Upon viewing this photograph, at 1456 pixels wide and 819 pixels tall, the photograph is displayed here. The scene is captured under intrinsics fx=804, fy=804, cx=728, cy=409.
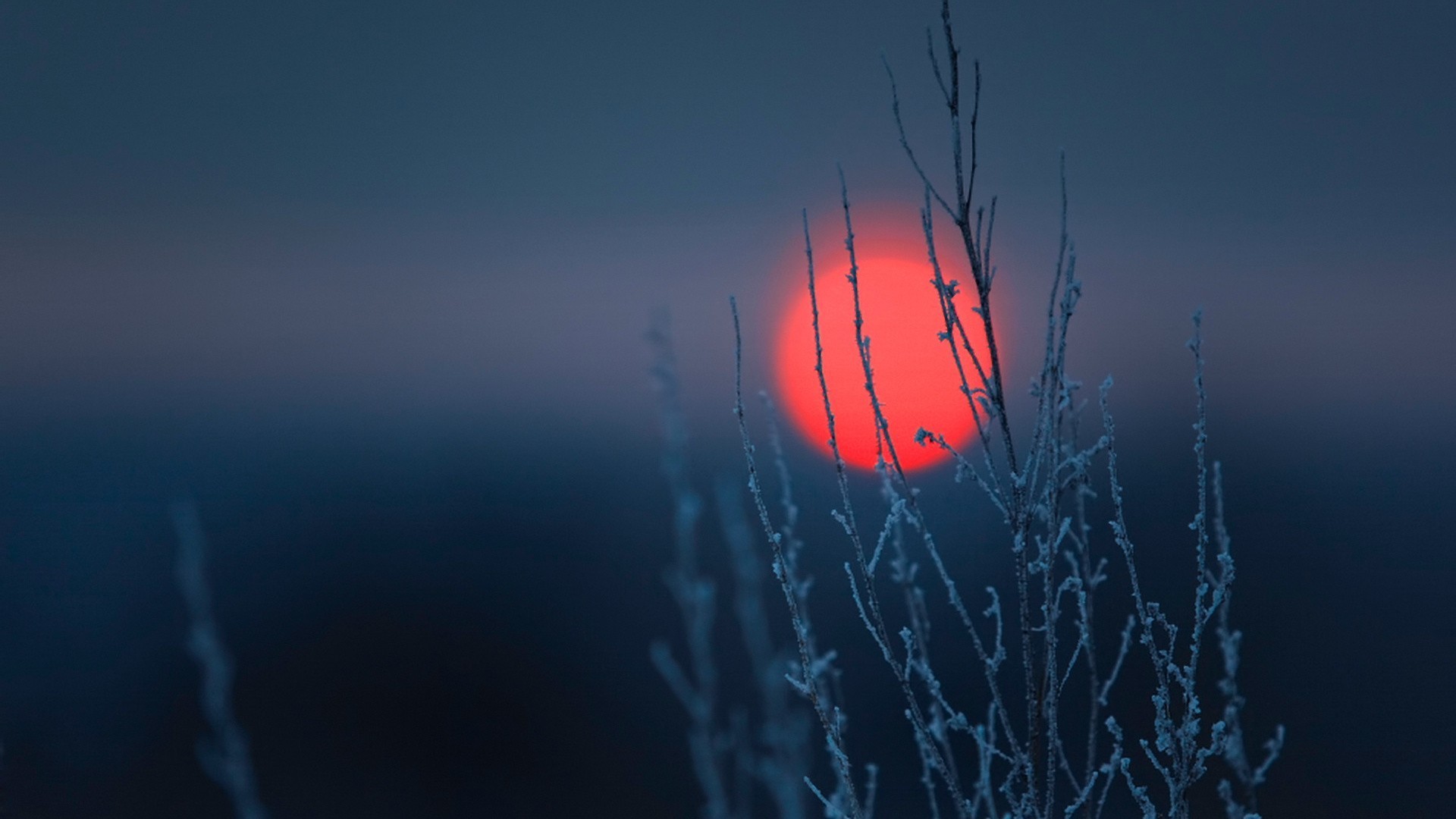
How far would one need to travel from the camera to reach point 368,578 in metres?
59.9

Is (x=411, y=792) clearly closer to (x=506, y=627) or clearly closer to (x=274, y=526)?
(x=506, y=627)

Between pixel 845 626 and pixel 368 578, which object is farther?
pixel 368 578

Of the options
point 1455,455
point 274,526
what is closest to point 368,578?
point 274,526

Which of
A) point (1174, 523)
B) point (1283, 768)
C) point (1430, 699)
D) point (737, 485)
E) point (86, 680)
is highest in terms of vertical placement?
point (737, 485)

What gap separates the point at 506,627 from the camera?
52.7 metres

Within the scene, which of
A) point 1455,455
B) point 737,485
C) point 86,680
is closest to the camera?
point 737,485

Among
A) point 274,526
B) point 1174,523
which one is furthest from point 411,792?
point 1174,523

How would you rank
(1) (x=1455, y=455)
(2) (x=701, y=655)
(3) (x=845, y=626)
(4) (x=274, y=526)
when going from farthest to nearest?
(4) (x=274, y=526), (1) (x=1455, y=455), (3) (x=845, y=626), (2) (x=701, y=655)

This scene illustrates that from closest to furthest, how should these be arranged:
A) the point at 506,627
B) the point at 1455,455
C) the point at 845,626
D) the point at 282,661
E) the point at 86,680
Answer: the point at 845,626
the point at 86,680
the point at 1455,455
the point at 282,661
the point at 506,627

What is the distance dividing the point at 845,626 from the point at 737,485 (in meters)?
35.5

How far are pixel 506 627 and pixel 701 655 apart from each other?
5421 centimetres

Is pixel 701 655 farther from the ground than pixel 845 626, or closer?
farther from the ground

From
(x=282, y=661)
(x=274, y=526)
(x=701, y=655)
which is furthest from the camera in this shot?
(x=274, y=526)

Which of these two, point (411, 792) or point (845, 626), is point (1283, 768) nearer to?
point (845, 626)
